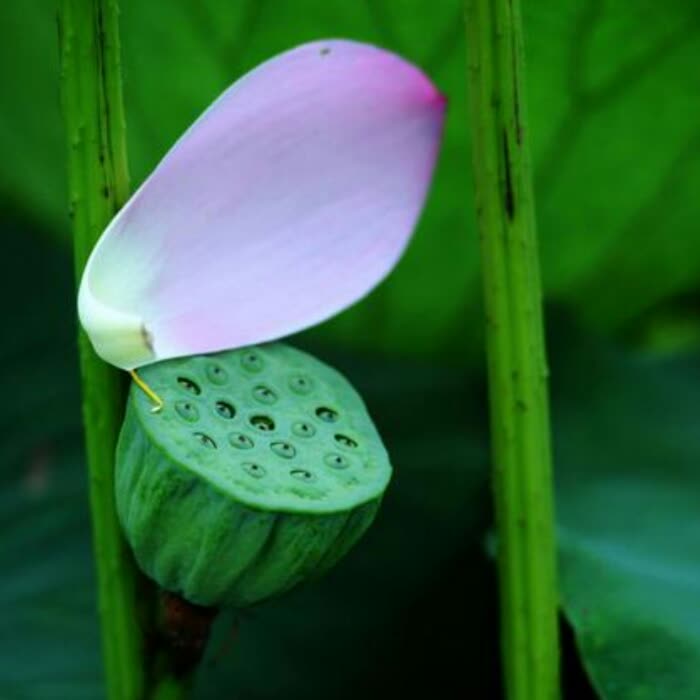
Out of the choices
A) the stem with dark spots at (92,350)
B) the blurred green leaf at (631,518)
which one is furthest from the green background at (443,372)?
the stem with dark spots at (92,350)

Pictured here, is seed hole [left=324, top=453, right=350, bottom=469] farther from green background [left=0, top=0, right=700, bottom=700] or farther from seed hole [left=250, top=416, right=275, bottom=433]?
green background [left=0, top=0, right=700, bottom=700]

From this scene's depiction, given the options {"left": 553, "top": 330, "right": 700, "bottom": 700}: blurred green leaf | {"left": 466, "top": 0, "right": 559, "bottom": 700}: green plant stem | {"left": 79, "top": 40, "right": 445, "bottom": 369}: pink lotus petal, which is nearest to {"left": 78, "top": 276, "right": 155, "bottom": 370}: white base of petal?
{"left": 79, "top": 40, "right": 445, "bottom": 369}: pink lotus petal

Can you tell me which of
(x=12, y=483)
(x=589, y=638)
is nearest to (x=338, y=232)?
(x=589, y=638)

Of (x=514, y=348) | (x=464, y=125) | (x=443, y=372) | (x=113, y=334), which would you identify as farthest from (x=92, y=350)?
(x=443, y=372)

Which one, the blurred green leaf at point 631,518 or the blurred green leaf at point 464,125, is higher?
the blurred green leaf at point 464,125

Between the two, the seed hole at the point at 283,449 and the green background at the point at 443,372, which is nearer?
the seed hole at the point at 283,449

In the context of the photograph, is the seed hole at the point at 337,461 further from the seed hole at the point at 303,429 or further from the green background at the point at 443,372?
the green background at the point at 443,372

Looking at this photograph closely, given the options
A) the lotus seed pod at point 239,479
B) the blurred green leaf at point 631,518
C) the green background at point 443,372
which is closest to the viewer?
the lotus seed pod at point 239,479
